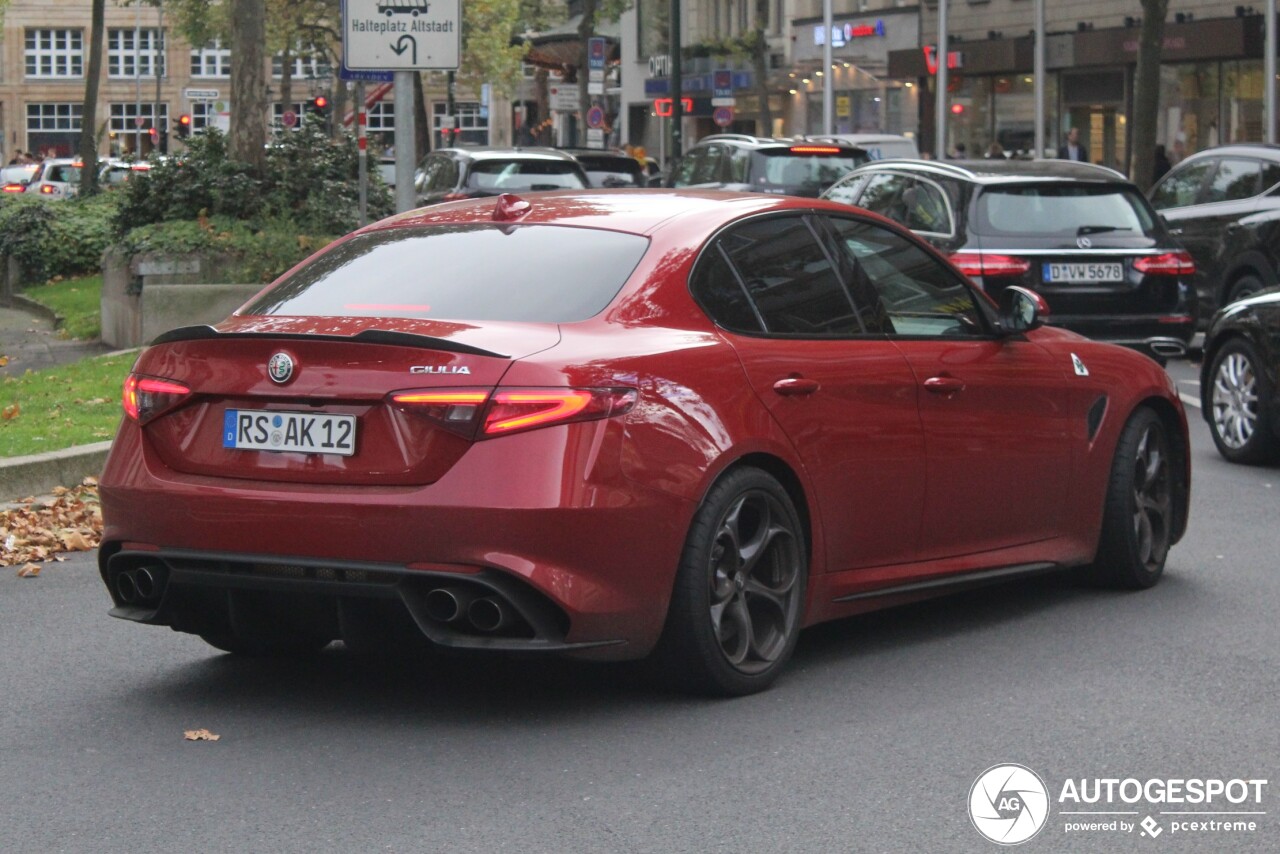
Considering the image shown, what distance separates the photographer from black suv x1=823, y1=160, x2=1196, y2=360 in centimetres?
1444

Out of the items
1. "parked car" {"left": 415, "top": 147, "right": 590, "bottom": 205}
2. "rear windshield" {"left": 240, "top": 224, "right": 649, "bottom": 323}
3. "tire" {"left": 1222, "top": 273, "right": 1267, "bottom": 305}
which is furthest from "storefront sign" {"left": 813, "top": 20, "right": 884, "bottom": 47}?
"rear windshield" {"left": 240, "top": 224, "right": 649, "bottom": 323}

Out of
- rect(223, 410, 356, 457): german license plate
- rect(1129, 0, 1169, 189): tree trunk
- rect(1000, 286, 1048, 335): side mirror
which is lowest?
rect(223, 410, 356, 457): german license plate

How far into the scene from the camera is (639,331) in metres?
5.92

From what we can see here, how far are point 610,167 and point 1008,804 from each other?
90.9 ft

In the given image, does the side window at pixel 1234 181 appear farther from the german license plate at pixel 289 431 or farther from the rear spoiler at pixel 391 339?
the german license plate at pixel 289 431

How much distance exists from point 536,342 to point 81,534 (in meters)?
4.32

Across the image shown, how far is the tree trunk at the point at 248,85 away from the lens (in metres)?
20.0

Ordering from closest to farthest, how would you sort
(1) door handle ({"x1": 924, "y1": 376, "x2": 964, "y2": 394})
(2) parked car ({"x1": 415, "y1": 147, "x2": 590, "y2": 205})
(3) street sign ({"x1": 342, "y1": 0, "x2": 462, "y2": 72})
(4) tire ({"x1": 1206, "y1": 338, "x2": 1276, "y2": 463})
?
1. (1) door handle ({"x1": 924, "y1": 376, "x2": 964, "y2": 394})
2. (4) tire ({"x1": 1206, "y1": 338, "x2": 1276, "y2": 463})
3. (3) street sign ({"x1": 342, "y1": 0, "x2": 462, "y2": 72})
4. (2) parked car ({"x1": 415, "y1": 147, "x2": 590, "y2": 205})

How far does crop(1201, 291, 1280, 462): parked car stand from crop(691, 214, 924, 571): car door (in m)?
5.22

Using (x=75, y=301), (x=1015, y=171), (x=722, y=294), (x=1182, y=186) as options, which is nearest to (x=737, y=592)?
(x=722, y=294)

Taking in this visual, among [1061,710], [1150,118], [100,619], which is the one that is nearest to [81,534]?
[100,619]

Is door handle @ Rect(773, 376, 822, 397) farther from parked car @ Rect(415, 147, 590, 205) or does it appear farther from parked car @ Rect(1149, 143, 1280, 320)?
parked car @ Rect(415, 147, 590, 205)

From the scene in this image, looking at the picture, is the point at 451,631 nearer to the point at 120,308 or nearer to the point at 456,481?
the point at 456,481

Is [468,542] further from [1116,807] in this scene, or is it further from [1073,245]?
[1073,245]
